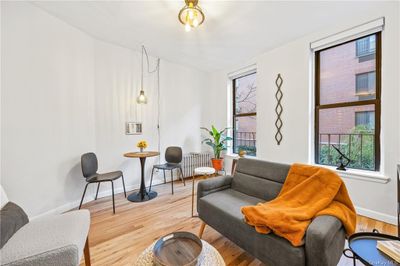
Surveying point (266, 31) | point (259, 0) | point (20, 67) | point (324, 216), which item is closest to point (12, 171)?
point (20, 67)

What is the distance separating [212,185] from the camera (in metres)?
2.01

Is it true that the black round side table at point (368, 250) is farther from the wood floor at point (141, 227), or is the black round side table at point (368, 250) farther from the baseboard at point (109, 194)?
the baseboard at point (109, 194)

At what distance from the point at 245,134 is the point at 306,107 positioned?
1520mm

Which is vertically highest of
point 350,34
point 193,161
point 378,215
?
point 350,34

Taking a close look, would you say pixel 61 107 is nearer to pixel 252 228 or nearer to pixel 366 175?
pixel 252 228

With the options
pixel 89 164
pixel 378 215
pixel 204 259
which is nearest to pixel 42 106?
pixel 89 164

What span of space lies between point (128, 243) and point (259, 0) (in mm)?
2972

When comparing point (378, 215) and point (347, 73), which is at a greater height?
point (347, 73)


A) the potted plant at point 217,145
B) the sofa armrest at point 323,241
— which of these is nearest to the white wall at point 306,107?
the potted plant at point 217,145

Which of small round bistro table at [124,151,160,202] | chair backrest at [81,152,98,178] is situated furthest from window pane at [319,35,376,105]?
chair backrest at [81,152,98,178]

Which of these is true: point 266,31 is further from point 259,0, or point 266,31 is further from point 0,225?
point 0,225

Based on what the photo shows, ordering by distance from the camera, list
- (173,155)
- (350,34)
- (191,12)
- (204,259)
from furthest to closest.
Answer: (173,155), (350,34), (191,12), (204,259)

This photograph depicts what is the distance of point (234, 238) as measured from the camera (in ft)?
4.91

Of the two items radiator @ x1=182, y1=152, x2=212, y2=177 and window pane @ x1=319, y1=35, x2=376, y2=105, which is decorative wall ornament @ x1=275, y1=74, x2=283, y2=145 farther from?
radiator @ x1=182, y1=152, x2=212, y2=177
